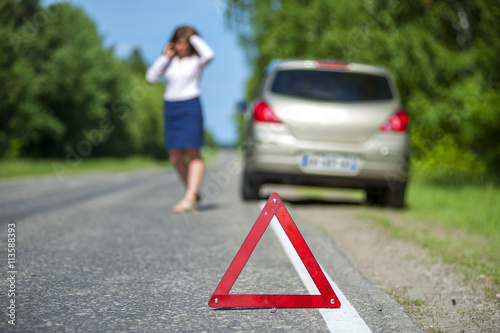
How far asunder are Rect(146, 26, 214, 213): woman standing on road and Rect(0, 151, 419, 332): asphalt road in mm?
822

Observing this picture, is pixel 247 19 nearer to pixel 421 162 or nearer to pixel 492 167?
pixel 421 162

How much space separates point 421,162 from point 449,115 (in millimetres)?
7293

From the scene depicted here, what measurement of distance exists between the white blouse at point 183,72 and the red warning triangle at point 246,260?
4.05 m

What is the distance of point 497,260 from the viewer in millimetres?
4645

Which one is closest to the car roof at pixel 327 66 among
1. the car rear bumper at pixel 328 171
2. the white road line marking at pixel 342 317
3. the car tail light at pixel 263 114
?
the car tail light at pixel 263 114

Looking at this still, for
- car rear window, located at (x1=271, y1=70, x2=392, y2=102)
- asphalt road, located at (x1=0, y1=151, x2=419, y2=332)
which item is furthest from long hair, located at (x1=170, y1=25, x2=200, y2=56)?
asphalt road, located at (x1=0, y1=151, x2=419, y2=332)

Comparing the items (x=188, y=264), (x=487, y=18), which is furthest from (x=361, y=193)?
(x=188, y=264)

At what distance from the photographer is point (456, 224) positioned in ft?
22.2

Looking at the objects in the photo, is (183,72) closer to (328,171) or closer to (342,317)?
(328,171)

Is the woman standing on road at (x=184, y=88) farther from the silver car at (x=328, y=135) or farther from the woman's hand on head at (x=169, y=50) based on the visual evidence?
the silver car at (x=328, y=135)

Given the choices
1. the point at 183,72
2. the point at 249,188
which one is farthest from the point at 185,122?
the point at 249,188

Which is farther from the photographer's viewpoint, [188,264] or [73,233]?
[73,233]

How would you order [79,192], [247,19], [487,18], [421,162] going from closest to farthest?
1. [79,192]
2. [487,18]
3. [421,162]
4. [247,19]

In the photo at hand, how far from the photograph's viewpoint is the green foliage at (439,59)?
12633 millimetres
